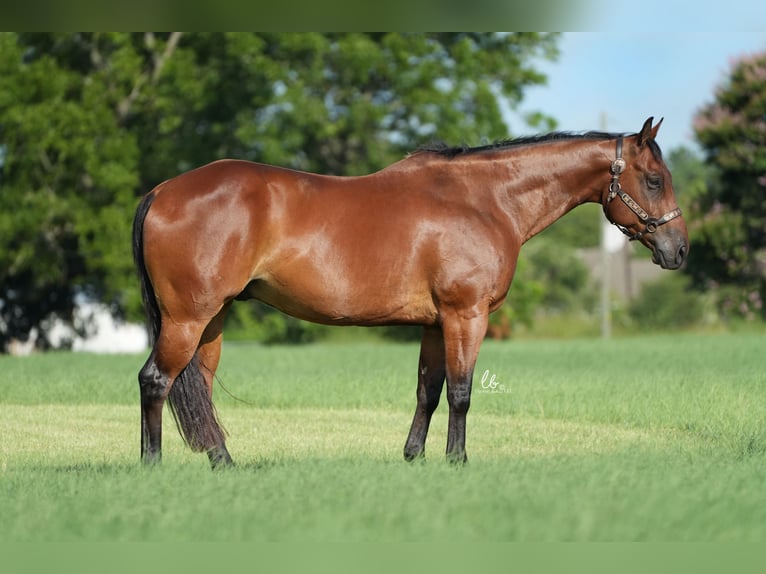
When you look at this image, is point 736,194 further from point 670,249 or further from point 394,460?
point 394,460

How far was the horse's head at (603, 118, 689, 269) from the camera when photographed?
7527mm

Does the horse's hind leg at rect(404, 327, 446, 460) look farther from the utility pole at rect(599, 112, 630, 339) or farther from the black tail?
the utility pole at rect(599, 112, 630, 339)

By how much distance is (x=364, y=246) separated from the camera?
715 centimetres

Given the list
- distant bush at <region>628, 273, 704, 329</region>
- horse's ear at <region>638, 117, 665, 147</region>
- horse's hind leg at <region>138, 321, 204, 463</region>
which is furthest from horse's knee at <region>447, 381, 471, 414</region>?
distant bush at <region>628, 273, 704, 329</region>

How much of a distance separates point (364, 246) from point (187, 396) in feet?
5.20

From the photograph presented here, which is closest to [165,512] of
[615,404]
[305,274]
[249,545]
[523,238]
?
[249,545]

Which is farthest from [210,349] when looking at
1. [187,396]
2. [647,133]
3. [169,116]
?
[169,116]

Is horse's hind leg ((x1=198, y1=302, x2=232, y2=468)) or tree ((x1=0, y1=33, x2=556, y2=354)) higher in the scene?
horse's hind leg ((x1=198, y1=302, x2=232, y2=468))

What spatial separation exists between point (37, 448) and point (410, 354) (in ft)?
35.6

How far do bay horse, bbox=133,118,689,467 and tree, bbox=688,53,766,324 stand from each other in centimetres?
2018

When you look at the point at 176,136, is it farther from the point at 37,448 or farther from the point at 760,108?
the point at 37,448

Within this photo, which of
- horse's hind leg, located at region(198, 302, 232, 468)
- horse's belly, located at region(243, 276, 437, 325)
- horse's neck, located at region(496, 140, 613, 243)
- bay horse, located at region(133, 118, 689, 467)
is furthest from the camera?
horse's neck, located at region(496, 140, 613, 243)

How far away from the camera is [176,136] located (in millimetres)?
29859

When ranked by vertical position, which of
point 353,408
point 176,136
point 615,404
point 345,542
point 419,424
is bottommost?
point 176,136
